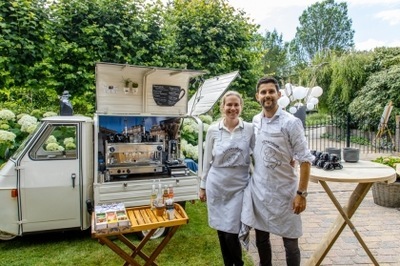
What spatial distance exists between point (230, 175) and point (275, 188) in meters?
0.37

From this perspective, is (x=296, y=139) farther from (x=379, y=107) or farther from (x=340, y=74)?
(x=340, y=74)

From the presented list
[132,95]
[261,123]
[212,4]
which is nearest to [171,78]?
[132,95]

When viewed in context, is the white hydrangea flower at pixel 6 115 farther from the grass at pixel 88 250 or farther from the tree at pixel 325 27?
the tree at pixel 325 27

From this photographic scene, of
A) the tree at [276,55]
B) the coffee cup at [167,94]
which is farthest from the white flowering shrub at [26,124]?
the tree at [276,55]

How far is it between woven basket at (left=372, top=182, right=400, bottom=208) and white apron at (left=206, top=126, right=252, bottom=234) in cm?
311

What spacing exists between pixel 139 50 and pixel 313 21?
106 ft

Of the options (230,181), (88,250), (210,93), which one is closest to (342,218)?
(230,181)

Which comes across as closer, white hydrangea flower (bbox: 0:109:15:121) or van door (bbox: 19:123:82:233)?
van door (bbox: 19:123:82:233)

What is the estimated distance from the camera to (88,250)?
3188 millimetres

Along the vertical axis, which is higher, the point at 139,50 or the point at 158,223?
the point at 139,50

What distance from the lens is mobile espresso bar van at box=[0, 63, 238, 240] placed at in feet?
9.96

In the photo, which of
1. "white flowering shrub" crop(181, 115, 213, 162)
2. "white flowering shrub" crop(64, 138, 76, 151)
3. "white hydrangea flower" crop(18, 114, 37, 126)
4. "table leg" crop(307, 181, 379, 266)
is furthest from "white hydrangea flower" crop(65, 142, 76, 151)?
"table leg" crop(307, 181, 379, 266)

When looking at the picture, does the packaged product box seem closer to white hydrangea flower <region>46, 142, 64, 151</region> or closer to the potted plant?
white hydrangea flower <region>46, 142, 64, 151</region>

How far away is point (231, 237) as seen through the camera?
2352mm
